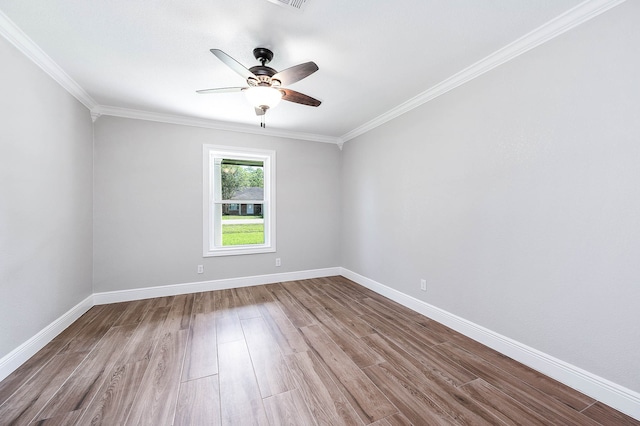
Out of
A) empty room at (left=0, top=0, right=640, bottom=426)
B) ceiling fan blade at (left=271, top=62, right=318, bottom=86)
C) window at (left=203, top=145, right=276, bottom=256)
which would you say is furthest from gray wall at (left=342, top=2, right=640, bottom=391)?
window at (left=203, top=145, right=276, bottom=256)

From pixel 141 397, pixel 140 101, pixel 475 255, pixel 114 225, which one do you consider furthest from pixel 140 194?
pixel 475 255

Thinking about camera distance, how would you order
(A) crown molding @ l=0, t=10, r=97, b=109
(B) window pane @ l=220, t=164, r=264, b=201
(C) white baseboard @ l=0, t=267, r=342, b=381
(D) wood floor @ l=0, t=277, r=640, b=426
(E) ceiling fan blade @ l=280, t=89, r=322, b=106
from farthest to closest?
(B) window pane @ l=220, t=164, r=264, b=201
(E) ceiling fan blade @ l=280, t=89, r=322, b=106
(C) white baseboard @ l=0, t=267, r=342, b=381
(A) crown molding @ l=0, t=10, r=97, b=109
(D) wood floor @ l=0, t=277, r=640, b=426

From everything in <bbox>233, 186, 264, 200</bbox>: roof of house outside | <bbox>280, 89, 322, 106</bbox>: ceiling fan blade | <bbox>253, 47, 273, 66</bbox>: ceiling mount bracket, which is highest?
<bbox>253, 47, 273, 66</bbox>: ceiling mount bracket

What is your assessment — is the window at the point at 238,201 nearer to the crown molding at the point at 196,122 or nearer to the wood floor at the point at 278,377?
the crown molding at the point at 196,122

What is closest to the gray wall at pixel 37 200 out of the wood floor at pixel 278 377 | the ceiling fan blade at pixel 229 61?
the wood floor at pixel 278 377

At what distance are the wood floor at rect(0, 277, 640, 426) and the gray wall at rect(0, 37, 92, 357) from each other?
411 mm

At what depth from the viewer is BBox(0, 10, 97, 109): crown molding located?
1.77 metres

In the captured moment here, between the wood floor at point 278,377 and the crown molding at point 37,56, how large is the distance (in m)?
2.51

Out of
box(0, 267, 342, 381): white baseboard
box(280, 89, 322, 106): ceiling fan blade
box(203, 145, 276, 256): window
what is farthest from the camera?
box(203, 145, 276, 256): window

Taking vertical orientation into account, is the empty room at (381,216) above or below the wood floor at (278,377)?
above

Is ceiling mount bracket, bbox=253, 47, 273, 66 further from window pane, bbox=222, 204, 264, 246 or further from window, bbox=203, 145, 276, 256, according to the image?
window pane, bbox=222, 204, 264, 246

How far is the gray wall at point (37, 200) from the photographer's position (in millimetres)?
1845

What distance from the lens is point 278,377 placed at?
183 centimetres

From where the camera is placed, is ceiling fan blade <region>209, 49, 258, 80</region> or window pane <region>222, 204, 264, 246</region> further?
window pane <region>222, 204, 264, 246</region>
